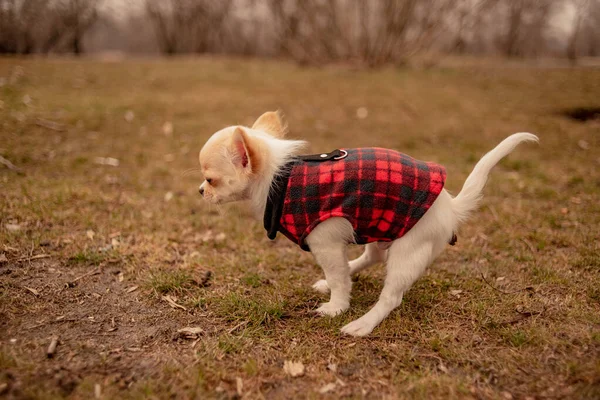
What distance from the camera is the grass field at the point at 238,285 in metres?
2.48

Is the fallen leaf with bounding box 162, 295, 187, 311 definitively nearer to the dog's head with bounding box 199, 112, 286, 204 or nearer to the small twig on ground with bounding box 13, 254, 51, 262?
the dog's head with bounding box 199, 112, 286, 204

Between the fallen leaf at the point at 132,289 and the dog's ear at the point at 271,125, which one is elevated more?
the dog's ear at the point at 271,125

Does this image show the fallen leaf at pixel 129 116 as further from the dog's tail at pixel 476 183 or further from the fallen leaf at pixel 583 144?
the fallen leaf at pixel 583 144

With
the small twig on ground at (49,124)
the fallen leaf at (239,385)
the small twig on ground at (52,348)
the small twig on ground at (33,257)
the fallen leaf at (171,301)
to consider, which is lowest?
the fallen leaf at (239,385)

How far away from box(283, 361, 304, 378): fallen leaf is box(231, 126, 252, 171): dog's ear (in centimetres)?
124

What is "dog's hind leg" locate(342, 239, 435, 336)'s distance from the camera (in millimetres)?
2836

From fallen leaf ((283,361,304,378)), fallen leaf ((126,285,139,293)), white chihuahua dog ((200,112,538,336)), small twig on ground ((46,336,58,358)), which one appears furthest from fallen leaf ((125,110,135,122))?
Result: fallen leaf ((283,361,304,378))

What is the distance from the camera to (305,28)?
53.6ft

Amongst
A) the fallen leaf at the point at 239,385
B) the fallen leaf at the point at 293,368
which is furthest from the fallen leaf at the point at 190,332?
the fallen leaf at the point at 293,368

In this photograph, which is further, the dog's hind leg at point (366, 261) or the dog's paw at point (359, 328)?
the dog's hind leg at point (366, 261)

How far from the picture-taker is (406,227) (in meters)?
2.79

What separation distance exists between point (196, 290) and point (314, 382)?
1347mm

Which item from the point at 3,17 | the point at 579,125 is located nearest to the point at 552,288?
the point at 579,125

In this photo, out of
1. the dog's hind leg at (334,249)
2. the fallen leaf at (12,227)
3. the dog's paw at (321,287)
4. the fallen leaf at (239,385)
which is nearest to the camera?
the fallen leaf at (239,385)
